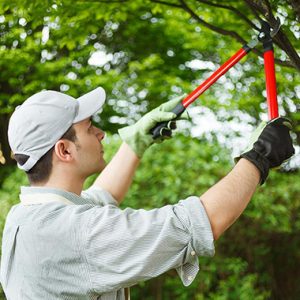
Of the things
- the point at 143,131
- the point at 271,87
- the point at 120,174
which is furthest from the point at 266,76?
the point at 120,174

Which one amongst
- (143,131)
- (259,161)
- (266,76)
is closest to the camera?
(259,161)

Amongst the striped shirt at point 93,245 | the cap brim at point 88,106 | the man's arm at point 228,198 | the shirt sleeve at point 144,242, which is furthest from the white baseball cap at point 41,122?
the man's arm at point 228,198

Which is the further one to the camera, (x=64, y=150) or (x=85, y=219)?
(x=64, y=150)

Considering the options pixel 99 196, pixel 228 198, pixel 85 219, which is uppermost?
pixel 228 198

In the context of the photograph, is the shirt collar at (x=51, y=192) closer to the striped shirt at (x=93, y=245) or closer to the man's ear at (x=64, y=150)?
the striped shirt at (x=93, y=245)

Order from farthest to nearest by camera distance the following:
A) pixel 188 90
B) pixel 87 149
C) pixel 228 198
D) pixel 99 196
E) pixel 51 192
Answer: pixel 188 90 < pixel 99 196 < pixel 87 149 < pixel 51 192 < pixel 228 198

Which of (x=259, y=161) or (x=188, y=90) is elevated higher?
(x=259, y=161)

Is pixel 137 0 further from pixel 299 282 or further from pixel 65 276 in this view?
pixel 299 282

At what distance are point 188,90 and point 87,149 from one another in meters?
7.11

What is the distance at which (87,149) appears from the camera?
2373 millimetres

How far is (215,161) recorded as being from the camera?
6527mm

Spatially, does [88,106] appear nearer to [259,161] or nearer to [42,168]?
[42,168]

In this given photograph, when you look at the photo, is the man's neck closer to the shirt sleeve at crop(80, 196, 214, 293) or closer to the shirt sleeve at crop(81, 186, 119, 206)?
the shirt sleeve at crop(80, 196, 214, 293)

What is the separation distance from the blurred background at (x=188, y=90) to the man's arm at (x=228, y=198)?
1114 millimetres
